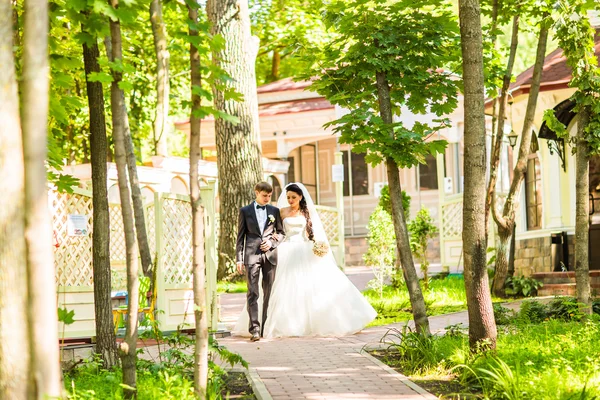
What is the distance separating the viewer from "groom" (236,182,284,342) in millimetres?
12062

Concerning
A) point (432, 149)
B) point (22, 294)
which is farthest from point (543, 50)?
point (22, 294)

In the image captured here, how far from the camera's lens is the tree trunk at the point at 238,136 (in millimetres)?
18531

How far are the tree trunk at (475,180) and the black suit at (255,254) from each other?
12.9ft

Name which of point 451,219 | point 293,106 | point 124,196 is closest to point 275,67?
point 293,106

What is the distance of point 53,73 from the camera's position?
281 inches

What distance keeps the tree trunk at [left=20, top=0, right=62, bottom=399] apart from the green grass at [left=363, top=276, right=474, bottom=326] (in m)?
8.70

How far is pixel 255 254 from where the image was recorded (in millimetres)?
12164

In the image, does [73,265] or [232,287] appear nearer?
[73,265]

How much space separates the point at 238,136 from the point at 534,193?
621 centimetres

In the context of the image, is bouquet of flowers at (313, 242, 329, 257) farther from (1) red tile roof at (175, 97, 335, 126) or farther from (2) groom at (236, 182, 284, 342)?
(1) red tile roof at (175, 97, 335, 126)

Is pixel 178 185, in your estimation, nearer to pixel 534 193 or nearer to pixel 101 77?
pixel 534 193

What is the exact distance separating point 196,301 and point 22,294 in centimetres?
159

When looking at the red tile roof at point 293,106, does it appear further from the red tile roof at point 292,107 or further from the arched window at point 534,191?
the arched window at point 534,191

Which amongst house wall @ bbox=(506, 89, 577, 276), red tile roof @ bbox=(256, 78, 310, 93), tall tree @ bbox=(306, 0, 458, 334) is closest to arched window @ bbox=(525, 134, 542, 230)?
house wall @ bbox=(506, 89, 577, 276)
